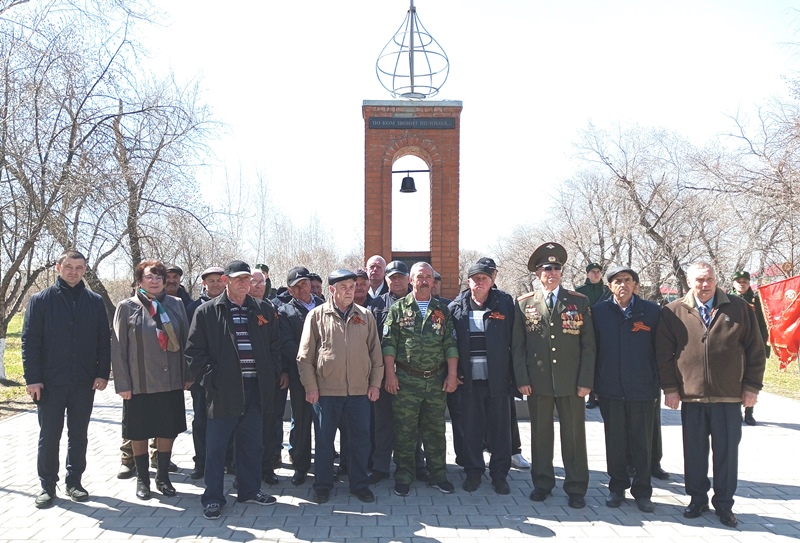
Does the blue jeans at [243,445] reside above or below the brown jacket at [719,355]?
below

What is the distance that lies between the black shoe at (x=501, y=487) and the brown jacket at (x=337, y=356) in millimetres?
1355

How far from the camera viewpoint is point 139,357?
→ 4965 mm

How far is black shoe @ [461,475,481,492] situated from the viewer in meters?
5.16

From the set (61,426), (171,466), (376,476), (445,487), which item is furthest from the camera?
(171,466)

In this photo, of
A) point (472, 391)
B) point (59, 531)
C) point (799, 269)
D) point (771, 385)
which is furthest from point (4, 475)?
point (799, 269)

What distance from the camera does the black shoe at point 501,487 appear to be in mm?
5078

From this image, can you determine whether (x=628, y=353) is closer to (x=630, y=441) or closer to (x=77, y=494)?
(x=630, y=441)

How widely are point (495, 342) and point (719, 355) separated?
68.8 inches

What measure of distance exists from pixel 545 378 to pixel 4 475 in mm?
5126

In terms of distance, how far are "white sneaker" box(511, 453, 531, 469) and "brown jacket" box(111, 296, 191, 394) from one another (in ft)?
10.9

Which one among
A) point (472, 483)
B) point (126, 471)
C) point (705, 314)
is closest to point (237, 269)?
point (126, 471)

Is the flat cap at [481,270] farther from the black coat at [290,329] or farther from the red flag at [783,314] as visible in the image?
the red flag at [783,314]

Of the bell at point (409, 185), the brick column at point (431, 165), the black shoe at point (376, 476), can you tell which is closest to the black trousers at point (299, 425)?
the black shoe at point (376, 476)

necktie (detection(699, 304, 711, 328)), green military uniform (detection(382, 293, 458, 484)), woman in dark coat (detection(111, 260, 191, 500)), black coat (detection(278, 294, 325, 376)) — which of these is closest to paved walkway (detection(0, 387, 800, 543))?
green military uniform (detection(382, 293, 458, 484))
